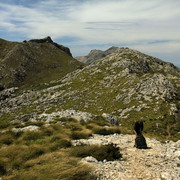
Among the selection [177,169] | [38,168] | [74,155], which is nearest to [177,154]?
[177,169]

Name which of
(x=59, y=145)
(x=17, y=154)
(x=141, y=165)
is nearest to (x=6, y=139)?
(x=17, y=154)

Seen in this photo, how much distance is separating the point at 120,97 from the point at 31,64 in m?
99.4

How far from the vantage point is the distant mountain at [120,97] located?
31500 millimetres

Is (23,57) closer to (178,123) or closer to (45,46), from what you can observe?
(45,46)

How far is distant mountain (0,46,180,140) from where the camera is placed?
31.5 meters

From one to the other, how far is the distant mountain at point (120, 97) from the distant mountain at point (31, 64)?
34595 mm

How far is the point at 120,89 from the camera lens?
161 ft

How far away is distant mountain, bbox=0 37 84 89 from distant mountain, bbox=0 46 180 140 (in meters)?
34.6

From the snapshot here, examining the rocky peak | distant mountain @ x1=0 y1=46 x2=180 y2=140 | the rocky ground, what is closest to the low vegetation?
the rocky ground

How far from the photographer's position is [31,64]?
402 feet

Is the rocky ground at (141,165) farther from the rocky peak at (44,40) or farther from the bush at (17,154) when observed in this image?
the rocky peak at (44,40)

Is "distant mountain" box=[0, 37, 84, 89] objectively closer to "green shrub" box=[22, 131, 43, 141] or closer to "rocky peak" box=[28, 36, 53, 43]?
"rocky peak" box=[28, 36, 53, 43]

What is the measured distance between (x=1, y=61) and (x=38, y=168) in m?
125

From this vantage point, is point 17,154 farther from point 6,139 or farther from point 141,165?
point 141,165
